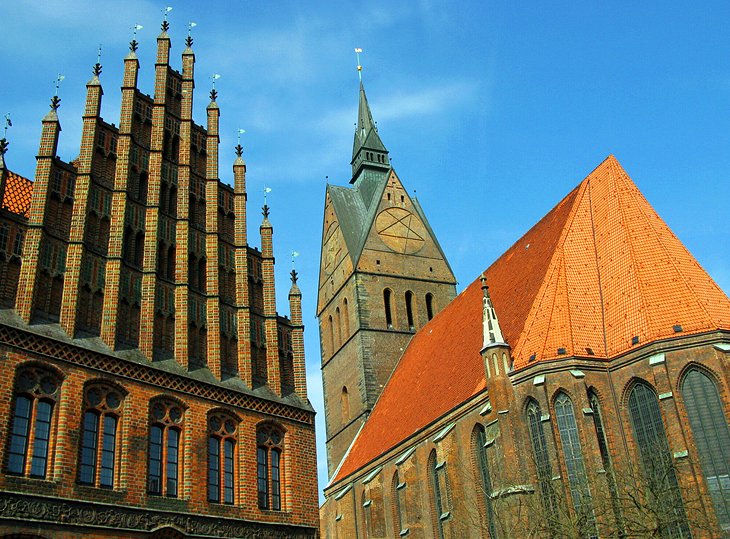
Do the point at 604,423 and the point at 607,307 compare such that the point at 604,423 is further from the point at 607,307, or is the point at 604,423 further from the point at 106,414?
the point at 106,414

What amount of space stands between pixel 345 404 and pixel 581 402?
17.7 meters

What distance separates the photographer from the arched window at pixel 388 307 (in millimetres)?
33812

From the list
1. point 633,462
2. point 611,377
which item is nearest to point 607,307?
point 611,377

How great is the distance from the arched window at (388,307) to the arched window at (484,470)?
13.6 meters

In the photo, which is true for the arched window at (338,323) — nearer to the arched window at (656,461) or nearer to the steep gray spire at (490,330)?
the steep gray spire at (490,330)

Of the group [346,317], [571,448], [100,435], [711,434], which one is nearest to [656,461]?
[711,434]

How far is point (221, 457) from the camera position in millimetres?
15500

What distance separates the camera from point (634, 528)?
14195 mm

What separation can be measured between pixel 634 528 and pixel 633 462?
247 cm

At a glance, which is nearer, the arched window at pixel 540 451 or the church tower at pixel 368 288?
the arched window at pixel 540 451

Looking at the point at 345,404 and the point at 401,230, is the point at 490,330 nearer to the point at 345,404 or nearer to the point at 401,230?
the point at 345,404

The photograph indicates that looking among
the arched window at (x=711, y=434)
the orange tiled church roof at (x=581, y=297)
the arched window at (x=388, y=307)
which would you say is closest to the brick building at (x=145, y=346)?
the orange tiled church roof at (x=581, y=297)

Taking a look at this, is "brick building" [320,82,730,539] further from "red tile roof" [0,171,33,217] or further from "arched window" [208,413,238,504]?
"red tile roof" [0,171,33,217]

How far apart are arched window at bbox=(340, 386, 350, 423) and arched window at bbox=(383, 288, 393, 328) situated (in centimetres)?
358
